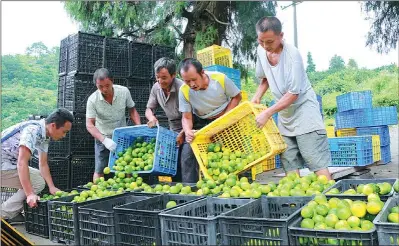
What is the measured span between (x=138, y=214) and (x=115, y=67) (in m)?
3.92

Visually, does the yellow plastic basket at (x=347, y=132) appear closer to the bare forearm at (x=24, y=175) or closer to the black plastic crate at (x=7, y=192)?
the black plastic crate at (x=7, y=192)

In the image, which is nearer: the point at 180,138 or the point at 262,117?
the point at 262,117

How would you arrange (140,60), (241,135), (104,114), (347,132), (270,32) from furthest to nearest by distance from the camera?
(347,132)
(140,60)
(104,114)
(241,135)
(270,32)

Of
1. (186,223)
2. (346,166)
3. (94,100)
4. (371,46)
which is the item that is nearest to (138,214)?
(186,223)

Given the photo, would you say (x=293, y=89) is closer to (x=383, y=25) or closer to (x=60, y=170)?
(x=60, y=170)

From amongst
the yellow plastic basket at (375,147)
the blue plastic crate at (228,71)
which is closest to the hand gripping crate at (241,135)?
the blue plastic crate at (228,71)

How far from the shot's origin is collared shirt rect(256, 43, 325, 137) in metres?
3.03

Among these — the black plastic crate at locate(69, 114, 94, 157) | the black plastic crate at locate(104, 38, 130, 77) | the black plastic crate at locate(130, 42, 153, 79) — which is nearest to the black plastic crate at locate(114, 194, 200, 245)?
the black plastic crate at locate(69, 114, 94, 157)

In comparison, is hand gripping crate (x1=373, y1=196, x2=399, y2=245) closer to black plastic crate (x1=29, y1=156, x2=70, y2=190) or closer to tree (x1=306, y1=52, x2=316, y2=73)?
black plastic crate (x1=29, y1=156, x2=70, y2=190)

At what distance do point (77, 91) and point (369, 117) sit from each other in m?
6.16

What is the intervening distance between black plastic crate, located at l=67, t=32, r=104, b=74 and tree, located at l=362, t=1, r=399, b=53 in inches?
313

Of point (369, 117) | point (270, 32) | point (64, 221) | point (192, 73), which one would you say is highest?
point (270, 32)

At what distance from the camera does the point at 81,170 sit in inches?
210

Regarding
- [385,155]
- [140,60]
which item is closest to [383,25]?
[385,155]
